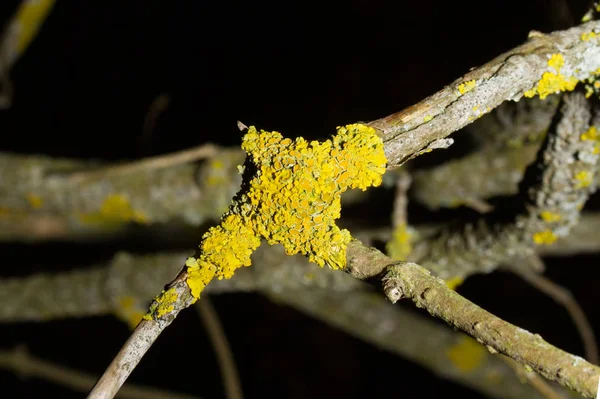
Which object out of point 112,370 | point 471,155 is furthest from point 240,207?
point 471,155

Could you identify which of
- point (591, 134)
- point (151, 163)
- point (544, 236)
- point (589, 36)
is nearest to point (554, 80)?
point (589, 36)

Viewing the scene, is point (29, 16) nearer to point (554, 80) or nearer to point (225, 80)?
point (225, 80)

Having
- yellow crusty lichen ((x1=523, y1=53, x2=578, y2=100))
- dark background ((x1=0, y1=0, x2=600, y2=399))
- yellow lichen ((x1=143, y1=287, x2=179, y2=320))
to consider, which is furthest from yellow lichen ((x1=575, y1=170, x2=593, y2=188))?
dark background ((x1=0, y1=0, x2=600, y2=399))

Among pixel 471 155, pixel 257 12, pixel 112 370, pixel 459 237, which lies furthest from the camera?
pixel 257 12

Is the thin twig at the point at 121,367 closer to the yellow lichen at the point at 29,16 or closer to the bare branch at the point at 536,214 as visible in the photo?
the bare branch at the point at 536,214

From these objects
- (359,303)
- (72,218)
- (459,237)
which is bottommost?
(459,237)

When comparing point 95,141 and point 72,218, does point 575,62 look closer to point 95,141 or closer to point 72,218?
point 72,218
